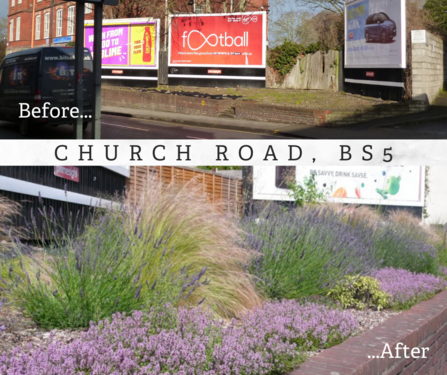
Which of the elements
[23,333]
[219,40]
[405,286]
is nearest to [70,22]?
[405,286]

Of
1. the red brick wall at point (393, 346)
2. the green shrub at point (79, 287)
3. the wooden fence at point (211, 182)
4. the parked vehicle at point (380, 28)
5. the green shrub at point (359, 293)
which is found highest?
the parked vehicle at point (380, 28)

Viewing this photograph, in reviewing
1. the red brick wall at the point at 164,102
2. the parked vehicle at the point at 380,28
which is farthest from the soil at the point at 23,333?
the parked vehicle at the point at 380,28

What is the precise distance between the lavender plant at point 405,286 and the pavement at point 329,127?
216 inches

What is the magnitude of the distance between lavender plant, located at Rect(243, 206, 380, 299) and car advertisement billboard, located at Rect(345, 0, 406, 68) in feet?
46.6

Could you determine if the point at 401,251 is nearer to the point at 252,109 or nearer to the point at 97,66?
the point at 97,66

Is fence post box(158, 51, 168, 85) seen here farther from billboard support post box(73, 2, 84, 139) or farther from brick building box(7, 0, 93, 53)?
billboard support post box(73, 2, 84, 139)

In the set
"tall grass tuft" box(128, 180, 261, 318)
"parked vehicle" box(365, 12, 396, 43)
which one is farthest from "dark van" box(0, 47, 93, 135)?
"parked vehicle" box(365, 12, 396, 43)

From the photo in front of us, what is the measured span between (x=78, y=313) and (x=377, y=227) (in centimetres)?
560

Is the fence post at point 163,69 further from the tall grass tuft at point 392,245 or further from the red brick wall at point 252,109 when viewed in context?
the tall grass tuft at point 392,245

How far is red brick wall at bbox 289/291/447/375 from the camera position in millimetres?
3857

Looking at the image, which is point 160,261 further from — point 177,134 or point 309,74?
point 309,74

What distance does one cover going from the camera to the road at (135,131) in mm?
10017

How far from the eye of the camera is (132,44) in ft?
73.2

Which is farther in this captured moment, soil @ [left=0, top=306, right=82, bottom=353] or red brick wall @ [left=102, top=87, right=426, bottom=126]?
red brick wall @ [left=102, top=87, right=426, bottom=126]
